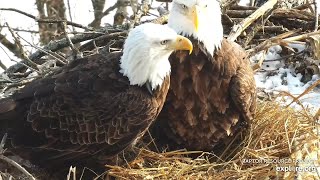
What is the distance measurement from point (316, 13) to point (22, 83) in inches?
93.3

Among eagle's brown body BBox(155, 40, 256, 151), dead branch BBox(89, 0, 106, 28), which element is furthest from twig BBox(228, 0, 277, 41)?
dead branch BBox(89, 0, 106, 28)

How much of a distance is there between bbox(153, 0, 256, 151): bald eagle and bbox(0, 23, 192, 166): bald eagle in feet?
0.70

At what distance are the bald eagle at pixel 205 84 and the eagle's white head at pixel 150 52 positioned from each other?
21 centimetres

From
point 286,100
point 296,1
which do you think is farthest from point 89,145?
point 296,1

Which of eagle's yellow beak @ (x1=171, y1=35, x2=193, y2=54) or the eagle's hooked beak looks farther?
the eagle's hooked beak

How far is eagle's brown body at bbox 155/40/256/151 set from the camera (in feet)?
12.3

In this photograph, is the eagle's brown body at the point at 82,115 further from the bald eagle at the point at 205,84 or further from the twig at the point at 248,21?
the twig at the point at 248,21

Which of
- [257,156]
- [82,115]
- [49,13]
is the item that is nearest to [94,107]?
[82,115]

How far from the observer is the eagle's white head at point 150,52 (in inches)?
134

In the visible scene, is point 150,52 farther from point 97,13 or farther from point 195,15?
point 97,13

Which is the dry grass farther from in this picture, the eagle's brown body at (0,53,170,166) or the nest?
the eagle's brown body at (0,53,170,166)

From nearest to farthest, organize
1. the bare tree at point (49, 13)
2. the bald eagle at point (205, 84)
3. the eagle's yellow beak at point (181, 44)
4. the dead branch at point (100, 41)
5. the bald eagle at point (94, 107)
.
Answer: the eagle's yellow beak at point (181, 44)
the bald eagle at point (94, 107)
the bald eagle at point (205, 84)
the dead branch at point (100, 41)
the bare tree at point (49, 13)

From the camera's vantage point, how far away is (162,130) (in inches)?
158

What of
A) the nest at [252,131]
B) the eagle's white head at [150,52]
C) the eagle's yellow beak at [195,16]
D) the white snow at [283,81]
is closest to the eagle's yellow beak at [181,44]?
the eagle's white head at [150,52]
